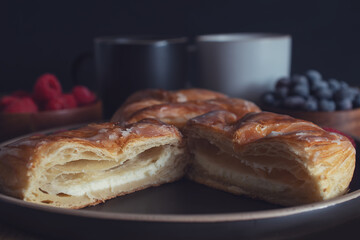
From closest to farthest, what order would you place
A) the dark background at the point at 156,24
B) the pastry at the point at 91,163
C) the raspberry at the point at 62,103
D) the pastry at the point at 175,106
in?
the pastry at the point at 91,163 < the pastry at the point at 175,106 < the raspberry at the point at 62,103 < the dark background at the point at 156,24

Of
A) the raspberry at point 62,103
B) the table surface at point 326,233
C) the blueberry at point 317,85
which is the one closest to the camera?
the table surface at point 326,233

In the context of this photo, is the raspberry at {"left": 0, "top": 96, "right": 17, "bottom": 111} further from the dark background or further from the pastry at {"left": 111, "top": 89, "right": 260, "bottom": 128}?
the dark background

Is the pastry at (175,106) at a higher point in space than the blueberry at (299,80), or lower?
lower

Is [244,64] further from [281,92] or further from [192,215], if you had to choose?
[192,215]

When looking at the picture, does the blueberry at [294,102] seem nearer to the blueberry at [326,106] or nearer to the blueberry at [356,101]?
the blueberry at [326,106]

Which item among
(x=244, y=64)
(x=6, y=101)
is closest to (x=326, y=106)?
(x=244, y=64)

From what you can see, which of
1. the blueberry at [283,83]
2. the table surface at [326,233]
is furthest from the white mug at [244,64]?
the table surface at [326,233]

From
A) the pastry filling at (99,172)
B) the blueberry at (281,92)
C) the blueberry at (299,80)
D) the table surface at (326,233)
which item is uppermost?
the blueberry at (299,80)
